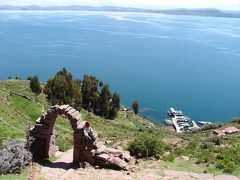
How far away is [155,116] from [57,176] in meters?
83.6

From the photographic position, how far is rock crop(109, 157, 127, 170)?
1591 centimetres

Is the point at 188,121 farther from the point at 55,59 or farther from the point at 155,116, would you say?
the point at 55,59

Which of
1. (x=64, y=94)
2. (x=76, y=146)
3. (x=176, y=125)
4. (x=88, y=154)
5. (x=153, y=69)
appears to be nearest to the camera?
(x=88, y=154)

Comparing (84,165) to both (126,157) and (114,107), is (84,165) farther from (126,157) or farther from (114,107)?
(114,107)

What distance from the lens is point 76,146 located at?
55.4ft

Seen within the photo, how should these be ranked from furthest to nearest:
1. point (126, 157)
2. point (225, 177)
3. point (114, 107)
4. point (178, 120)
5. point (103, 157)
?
point (178, 120) < point (114, 107) < point (126, 157) < point (103, 157) < point (225, 177)

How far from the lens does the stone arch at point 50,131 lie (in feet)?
55.3

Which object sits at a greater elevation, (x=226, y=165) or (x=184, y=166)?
(x=226, y=165)

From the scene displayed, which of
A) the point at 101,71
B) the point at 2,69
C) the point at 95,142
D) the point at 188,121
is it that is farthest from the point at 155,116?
the point at 95,142

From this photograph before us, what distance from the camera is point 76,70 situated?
453 feet

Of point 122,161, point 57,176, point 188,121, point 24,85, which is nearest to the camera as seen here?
point 57,176

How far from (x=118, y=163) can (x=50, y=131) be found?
3.76 meters

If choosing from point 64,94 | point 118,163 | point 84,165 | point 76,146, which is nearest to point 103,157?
point 118,163

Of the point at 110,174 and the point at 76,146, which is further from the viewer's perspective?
the point at 76,146
